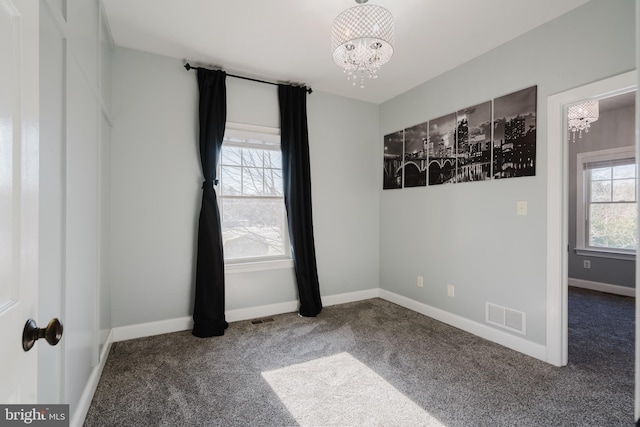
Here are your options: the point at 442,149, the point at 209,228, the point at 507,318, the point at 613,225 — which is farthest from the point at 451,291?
the point at 613,225

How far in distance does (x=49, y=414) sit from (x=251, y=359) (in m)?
1.74

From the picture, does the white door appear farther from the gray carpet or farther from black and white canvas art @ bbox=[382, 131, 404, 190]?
black and white canvas art @ bbox=[382, 131, 404, 190]

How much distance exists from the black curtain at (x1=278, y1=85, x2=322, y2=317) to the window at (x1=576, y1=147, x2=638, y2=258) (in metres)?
4.40

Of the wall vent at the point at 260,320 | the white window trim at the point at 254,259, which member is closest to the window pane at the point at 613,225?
the white window trim at the point at 254,259

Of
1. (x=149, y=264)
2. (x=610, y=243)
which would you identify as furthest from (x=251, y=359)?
(x=610, y=243)

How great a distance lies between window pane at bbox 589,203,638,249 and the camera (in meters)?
4.40

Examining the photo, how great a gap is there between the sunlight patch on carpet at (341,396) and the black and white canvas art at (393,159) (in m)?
2.31

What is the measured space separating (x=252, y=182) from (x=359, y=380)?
225 cm

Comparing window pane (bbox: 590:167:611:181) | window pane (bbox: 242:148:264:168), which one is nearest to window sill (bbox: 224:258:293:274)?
window pane (bbox: 242:148:264:168)

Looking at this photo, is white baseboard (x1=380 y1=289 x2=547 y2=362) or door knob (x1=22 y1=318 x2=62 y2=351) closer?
door knob (x1=22 y1=318 x2=62 y2=351)

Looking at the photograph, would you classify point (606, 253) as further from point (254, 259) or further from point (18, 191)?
point (18, 191)

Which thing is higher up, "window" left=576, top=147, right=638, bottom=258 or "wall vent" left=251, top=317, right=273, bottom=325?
"window" left=576, top=147, right=638, bottom=258

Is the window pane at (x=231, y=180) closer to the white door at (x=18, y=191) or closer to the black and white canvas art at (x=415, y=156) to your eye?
the black and white canvas art at (x=415, y=156)

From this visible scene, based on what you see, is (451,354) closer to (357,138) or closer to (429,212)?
(429,212)
